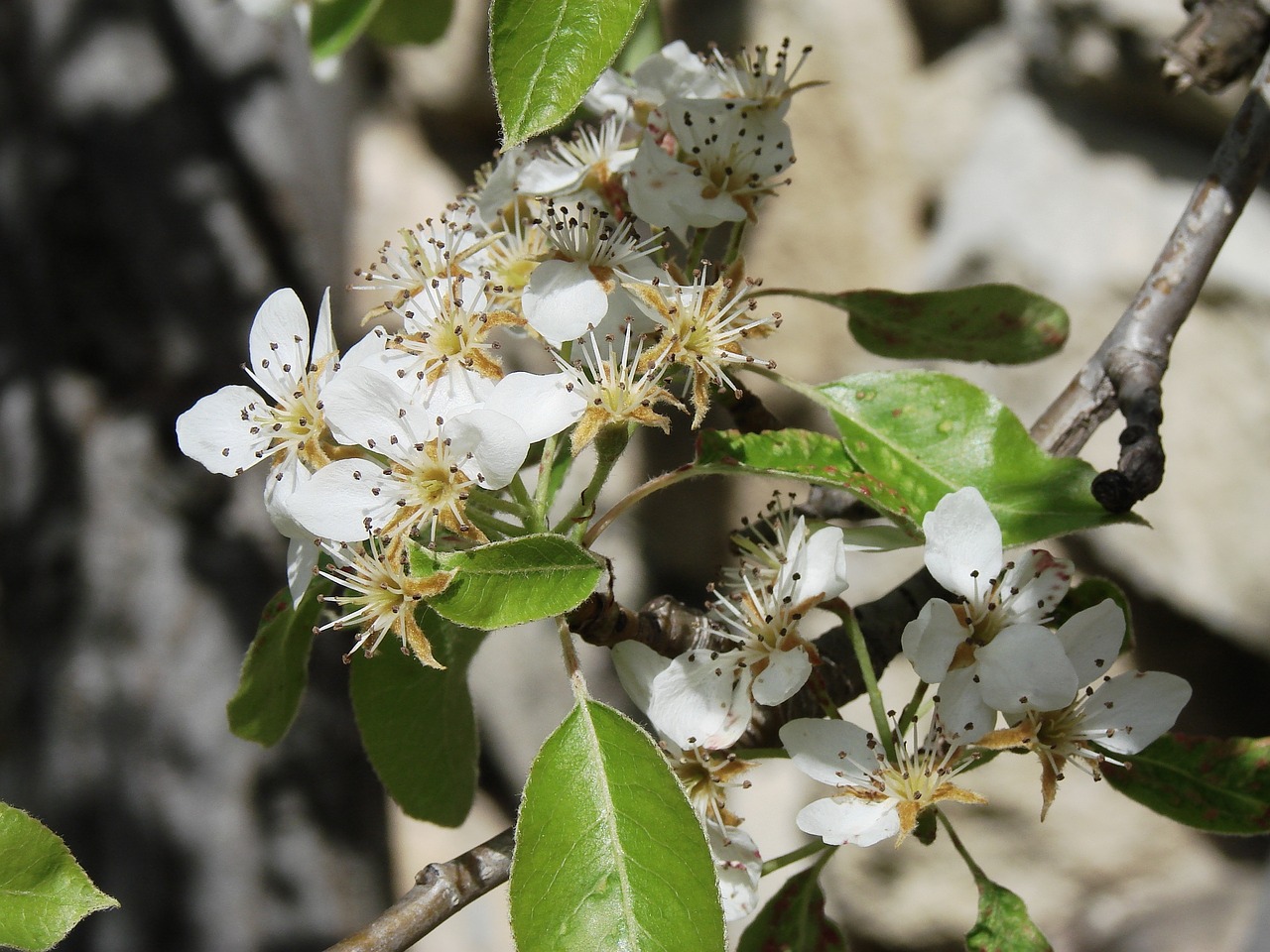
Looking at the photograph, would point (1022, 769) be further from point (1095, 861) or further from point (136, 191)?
point (136, 191)

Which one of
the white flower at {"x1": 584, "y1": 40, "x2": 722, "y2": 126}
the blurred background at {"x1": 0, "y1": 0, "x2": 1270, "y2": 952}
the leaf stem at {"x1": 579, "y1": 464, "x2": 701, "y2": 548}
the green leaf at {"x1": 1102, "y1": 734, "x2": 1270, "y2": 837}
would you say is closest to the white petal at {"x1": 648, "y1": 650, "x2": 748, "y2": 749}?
the leaf stem at {"x1": 579, "y1": 464, "x2": 701, "y2": 548}

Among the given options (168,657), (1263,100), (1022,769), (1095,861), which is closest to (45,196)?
(168,657)

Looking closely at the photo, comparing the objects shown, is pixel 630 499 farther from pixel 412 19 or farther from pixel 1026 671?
pixel 412 19

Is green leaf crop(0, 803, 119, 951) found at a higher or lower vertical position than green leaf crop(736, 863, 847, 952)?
higher

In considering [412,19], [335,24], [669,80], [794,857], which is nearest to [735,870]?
[794,857]

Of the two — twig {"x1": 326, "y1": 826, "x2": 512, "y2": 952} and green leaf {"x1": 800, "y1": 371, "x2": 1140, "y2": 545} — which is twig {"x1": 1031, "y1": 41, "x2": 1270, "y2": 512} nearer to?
green leaf {"x1": 800, "y1": 371, "x2": 1140, "y2": 545}

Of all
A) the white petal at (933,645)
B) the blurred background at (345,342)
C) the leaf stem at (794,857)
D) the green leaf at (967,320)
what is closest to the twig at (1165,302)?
the green leaf at (967,320)
